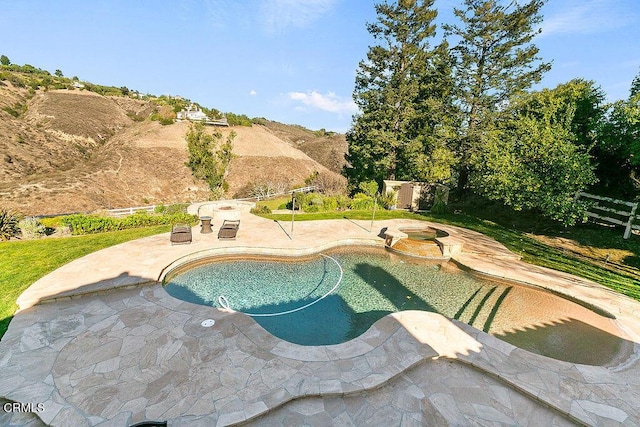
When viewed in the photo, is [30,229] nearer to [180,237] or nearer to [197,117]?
[180,237]

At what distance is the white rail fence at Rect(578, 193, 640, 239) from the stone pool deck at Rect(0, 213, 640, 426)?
331 inches

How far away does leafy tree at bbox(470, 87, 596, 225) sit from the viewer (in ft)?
39.9

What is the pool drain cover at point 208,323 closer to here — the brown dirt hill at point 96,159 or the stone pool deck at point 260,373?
the stone pool deck at point 260,373

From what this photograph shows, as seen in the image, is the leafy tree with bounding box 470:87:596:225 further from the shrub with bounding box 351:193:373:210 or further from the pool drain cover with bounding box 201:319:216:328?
the pool drain cover with bounding box 201:319:216:328

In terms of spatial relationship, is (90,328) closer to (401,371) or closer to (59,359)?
(59,359)

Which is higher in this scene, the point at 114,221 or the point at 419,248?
the point at 419,248

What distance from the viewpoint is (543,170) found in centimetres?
1312

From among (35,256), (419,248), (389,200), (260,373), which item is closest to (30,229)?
(35,256)

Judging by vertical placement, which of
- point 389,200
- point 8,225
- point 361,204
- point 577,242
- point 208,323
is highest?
point 389,200

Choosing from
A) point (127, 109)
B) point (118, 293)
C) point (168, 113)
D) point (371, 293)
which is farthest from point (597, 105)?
point (127, 109)

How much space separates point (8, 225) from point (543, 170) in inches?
962

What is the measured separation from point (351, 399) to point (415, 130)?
21.6 meters

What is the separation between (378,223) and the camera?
56.0 feet

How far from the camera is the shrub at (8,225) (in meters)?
11.2
